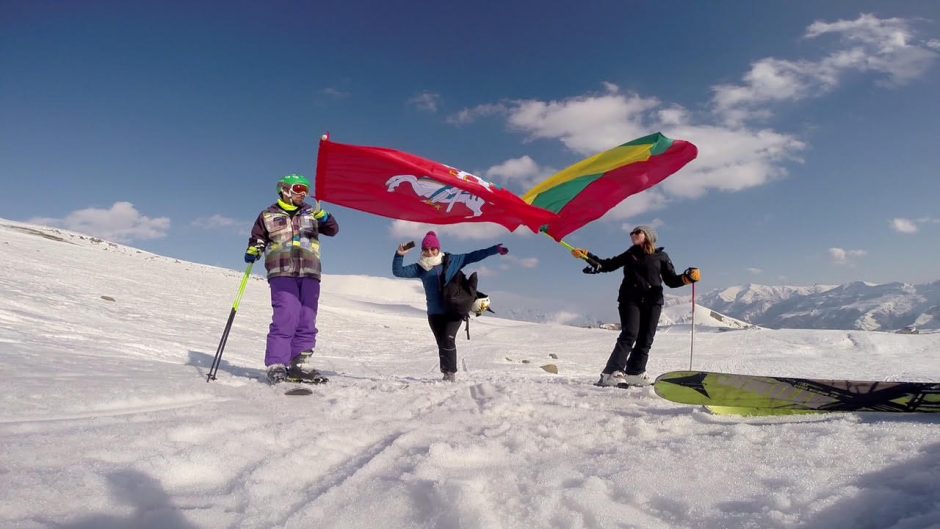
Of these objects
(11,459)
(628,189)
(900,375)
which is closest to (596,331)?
(900,375)

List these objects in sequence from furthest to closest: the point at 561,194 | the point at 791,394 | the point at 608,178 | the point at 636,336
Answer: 1. the point at 561,194
2. the point at 608,178
3. the point at 636,336
4. the point at 791,394

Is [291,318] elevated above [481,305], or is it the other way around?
[481,305]

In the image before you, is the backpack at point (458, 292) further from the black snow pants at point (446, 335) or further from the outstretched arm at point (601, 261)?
the outstretched arm at point (601, 261)

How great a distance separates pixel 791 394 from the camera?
395 cm

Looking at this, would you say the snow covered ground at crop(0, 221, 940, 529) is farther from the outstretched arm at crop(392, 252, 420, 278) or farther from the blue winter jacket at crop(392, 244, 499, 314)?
the outstretched arm at crop(392, 252, 420, 278)

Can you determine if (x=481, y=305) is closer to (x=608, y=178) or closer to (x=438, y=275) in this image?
(x=438, y=275)

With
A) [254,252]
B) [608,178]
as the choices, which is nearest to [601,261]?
[608,178]

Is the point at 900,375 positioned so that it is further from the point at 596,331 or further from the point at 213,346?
the point at 213,346

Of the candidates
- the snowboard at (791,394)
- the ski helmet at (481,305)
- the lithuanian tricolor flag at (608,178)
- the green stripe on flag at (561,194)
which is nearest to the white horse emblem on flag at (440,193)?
the lithuanian tricolor flag at (608,178)

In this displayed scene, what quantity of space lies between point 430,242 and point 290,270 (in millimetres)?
1948

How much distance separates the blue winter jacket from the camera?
6.77m

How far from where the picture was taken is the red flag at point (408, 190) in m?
6.97

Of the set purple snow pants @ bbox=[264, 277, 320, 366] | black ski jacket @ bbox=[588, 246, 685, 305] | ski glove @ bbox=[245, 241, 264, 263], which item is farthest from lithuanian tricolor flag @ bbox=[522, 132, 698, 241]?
ski glove @ bbox=[245, 241, 264, 263]

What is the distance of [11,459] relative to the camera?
2420 mm
